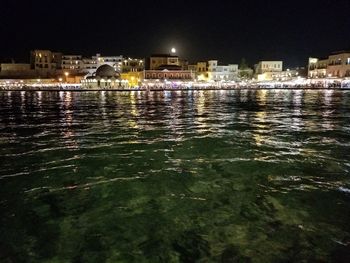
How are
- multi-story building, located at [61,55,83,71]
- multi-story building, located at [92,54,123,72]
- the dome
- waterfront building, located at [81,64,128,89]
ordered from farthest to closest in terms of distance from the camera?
multi-story building, located at [61,55,83,71] → multi-story building, located at [92,54,123,72] → the dome → waterfront building, located at [81,64,128,89]

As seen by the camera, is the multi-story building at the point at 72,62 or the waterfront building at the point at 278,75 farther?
the waterfront building at the point at 278,75

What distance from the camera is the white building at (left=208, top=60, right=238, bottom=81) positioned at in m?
119

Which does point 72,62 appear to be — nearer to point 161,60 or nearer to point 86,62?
point 86,62

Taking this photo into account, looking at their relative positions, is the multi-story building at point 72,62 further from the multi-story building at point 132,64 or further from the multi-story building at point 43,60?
the multi-story building at point 132,64

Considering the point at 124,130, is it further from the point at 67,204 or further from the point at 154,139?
the point at 67,204

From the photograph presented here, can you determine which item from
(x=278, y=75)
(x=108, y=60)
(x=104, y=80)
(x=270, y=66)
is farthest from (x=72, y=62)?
(x=278, y=75)

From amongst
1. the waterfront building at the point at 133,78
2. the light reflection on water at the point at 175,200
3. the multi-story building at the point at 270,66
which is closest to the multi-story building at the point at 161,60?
the waterfront building at the point at 133,78

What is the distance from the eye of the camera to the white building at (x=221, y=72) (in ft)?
391

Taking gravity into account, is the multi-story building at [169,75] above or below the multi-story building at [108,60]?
below

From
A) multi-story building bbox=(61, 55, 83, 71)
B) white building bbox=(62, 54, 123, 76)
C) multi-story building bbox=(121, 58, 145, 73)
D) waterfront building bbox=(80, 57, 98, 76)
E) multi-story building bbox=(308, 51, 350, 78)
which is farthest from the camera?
waterfront building bbox=(80, 57, 98, 76)

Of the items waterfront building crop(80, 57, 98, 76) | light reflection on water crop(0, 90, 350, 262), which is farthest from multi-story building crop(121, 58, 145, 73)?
light reflection on water crop(0, 90, 350, 262)

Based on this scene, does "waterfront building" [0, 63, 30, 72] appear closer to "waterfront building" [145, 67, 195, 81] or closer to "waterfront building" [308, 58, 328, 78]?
"waterfront building" [145, 67, 195, 81]

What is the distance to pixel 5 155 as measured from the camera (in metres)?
14.0

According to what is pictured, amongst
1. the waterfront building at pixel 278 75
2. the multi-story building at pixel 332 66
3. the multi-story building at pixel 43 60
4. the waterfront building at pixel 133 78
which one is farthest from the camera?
the waterfront building at pixel 278 75
